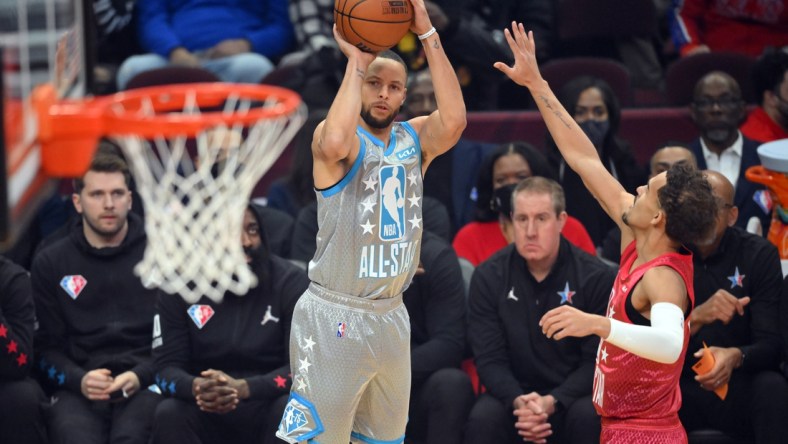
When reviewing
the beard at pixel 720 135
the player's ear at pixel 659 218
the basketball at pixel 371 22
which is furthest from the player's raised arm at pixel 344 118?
the beard at pixel 720 135

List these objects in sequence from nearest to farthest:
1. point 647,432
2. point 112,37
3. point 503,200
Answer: point 647,432 < point 503,200 < point 112,37

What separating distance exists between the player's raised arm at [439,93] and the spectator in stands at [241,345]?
5.76ft

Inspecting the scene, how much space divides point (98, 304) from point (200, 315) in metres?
0.72

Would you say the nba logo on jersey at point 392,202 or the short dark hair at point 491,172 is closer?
the nba logo on jersey at point 392,202

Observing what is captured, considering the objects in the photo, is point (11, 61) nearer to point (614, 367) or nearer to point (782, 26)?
point (614, 367)

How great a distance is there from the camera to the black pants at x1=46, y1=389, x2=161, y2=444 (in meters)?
6.64

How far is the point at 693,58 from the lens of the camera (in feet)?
29.7

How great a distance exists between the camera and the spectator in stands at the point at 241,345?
6.66 m

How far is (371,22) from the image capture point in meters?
5.06

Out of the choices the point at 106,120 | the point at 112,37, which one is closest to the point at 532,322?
the point at 106,120

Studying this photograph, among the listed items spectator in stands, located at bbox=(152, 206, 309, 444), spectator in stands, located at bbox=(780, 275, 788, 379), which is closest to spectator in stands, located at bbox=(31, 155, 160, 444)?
spectator in stands, located at bbox=(152, 206, 309, 444)

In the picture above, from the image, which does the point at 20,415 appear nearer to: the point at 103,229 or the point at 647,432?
the point at 103,229

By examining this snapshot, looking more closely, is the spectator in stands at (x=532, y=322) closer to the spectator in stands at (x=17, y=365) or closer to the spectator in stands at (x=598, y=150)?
the spectator in stands at (x=598, y=150)

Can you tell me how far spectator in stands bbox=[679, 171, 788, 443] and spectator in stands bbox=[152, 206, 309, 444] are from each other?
237 cm
